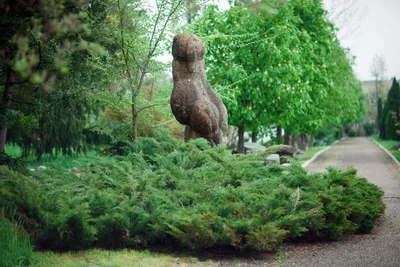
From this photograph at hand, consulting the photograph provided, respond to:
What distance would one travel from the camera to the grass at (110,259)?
455 cm

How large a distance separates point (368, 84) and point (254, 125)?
276 ft

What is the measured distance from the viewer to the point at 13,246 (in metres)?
4.44

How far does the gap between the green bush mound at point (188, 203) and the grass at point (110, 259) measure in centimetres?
15

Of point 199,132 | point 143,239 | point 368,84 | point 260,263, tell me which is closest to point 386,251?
point 260,263

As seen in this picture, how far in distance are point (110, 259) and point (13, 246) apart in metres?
0.97

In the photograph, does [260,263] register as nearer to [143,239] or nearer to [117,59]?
[143,239]

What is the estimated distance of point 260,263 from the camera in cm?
498

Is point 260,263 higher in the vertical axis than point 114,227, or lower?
lower

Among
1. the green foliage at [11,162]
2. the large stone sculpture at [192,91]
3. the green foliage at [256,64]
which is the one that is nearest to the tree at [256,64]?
the green foliage at [256,64]

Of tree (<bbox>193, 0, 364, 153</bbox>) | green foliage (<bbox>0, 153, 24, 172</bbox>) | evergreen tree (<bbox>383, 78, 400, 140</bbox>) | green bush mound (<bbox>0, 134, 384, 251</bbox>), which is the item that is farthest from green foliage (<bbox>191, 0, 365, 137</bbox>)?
evergreen tree (<bbox>383, 78, 400, 140</bbox>)

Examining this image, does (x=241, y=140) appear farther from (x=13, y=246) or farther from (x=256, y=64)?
(x=13, y=246)

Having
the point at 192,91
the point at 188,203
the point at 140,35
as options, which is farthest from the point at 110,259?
the point at 140,35

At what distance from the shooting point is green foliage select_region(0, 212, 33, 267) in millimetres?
4301

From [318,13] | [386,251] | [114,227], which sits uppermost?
[318,13]
